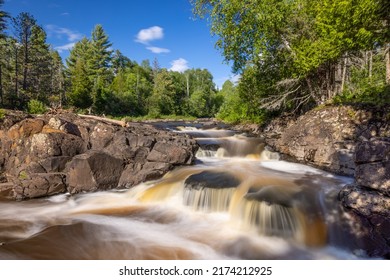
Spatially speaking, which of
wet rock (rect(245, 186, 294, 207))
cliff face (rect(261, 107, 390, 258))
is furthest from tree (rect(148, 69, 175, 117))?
wet rock (rect(245, 186, 294, 207))

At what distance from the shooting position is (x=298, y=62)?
14180 mm

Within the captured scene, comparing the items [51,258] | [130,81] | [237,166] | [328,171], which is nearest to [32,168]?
[51,258]

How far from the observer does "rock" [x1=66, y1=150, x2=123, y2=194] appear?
30.1 feet

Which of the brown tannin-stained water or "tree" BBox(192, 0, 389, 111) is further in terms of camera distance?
"tree" BBox(192, 0, 389, 111)

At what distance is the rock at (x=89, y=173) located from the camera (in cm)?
916

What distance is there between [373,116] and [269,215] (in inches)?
302

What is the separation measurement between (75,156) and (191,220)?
509 cm

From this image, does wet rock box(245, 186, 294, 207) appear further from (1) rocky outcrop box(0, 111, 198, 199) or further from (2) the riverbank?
(1) rocky outcrop box(0, 111, 198, 199)

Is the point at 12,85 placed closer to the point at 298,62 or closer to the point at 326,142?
the point at 298,62

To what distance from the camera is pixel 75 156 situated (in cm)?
952

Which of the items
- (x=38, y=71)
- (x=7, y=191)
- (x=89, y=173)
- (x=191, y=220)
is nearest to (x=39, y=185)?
(x=7, y=191)

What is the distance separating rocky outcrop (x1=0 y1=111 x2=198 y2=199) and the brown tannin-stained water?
0.54 meters

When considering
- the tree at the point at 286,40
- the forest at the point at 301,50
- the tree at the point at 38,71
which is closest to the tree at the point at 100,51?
the tree at the point at 38,71

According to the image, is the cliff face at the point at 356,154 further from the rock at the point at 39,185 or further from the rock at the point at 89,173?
the rock at the point at 39,185
